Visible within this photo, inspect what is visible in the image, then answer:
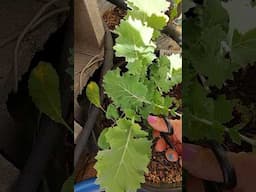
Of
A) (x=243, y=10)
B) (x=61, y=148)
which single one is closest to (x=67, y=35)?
(x=61, y=148)

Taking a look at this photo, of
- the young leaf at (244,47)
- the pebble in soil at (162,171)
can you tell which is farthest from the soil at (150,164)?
the young leaf at (244,47)

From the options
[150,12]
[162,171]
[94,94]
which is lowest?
[162,171]

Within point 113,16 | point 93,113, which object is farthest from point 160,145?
point 113,16

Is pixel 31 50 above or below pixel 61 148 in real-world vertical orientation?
above

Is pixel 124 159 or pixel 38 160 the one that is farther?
pixel 38 160

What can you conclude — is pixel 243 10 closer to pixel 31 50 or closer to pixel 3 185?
pixel 31 50

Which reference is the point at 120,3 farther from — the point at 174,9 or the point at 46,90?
the point at 46,90

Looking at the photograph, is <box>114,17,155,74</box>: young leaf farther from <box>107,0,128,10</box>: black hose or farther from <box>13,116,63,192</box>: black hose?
<box>13,116,63,192</box>: black hose
